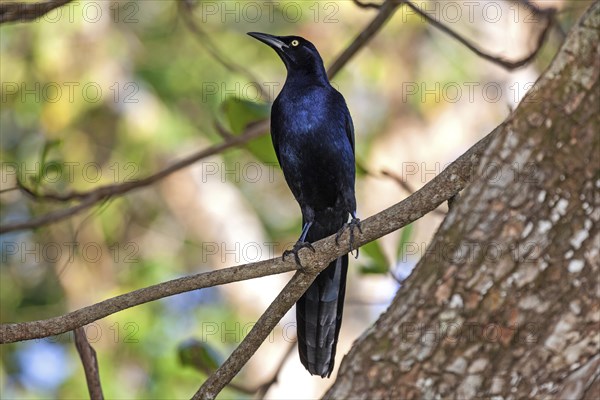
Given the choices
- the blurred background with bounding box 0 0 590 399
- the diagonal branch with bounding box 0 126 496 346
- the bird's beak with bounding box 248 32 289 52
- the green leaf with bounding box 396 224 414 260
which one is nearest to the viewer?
the diagonal branch with bounding box 0 126 496 346

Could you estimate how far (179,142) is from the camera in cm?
886

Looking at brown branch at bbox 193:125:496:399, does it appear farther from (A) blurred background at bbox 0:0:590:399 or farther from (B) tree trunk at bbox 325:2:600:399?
(A) blurred background at bbox 0:0:590:399

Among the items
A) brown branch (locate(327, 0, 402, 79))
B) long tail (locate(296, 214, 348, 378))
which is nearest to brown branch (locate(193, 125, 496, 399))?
long tail (locate(296, 214, 348, 378))

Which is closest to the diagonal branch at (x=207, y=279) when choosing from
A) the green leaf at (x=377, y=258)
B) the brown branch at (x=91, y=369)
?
the brown branch at (x=91, y=369)

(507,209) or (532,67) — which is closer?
(507,209)

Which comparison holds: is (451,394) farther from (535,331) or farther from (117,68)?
(117,68)

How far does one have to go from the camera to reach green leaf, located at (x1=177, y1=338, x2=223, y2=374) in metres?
4.11

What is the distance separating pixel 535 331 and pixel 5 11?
10.4ft

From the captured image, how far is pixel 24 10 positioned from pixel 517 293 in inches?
115

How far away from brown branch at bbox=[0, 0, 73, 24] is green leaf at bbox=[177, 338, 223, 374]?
169cm

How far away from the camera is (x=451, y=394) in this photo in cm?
184

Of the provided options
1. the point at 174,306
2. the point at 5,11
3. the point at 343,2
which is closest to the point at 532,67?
the point at 343,2

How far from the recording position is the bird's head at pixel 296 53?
5.03m

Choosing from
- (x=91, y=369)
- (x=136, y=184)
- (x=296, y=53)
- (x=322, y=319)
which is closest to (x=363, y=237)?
(x=322, y=319)
